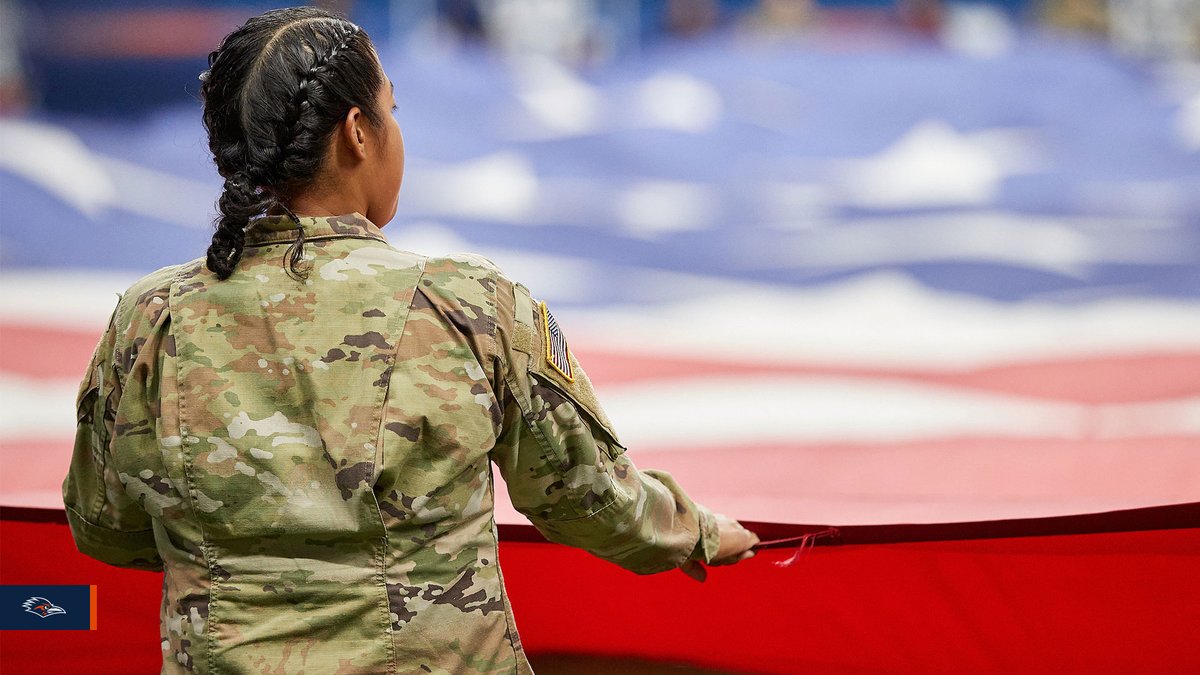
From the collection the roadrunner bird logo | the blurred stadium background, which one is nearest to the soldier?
the blurred stadium background

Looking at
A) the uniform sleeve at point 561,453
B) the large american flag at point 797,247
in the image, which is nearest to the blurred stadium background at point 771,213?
the large american flag at point 797,247

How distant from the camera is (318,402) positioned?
3.22 feet

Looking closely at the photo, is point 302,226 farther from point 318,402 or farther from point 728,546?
point 728,546

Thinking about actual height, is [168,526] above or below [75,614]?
above

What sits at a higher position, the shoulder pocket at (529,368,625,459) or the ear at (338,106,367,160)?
the ear at (338,106,367,160)

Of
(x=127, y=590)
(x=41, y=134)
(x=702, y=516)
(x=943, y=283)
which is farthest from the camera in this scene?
(x=41, y=134)

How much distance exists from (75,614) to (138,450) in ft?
3.07

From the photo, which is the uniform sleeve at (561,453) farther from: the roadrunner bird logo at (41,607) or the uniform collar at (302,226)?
the roadrunner bird logo at (41,607)

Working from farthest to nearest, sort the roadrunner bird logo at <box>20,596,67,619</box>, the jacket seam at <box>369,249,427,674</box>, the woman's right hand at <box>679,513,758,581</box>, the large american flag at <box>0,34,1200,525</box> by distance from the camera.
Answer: the large american flag at <box>0,34,1200,525</box> < the roadrunner bird logo at <box>20,596,67,619</box> < the woman's right hand at <box>679,513,758,581</box> < the jacket seam at <box>369,249,427,674</box>

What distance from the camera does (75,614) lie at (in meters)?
1.81

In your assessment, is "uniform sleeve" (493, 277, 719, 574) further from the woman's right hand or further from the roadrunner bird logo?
the roadrunner bird logo

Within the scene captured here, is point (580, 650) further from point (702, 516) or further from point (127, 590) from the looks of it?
point (127, 590)

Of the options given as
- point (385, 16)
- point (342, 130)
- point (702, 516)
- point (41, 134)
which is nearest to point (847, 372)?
point (702, 516)

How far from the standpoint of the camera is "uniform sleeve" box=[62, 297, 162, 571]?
42.0 inches
